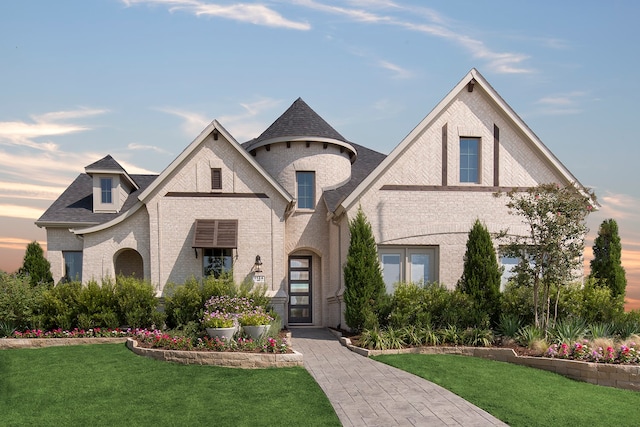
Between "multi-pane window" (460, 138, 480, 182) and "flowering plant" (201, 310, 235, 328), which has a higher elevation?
"multi-pane window" (460, 138, 480, 182)

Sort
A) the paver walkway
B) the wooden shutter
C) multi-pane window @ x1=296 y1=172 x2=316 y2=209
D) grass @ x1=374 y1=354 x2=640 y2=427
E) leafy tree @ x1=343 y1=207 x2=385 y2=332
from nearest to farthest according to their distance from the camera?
the paver walkway < grass @ x1=374 y1=354 x2=640 y2=427 < leafy tree @ x1=343 y1=207 x2=385 y2=332 < the wooden shutter < multi-pane window @ x1=296 y1=172 x2=316 y2=209

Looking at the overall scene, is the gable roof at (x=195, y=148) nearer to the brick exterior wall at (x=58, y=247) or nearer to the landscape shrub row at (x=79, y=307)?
the landscape shrub row at (x=79, y=307)

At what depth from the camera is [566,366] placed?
509 inches

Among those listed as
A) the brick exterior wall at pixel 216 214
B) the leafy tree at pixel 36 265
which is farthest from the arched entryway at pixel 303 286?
the leafy tree at pixel 36 265

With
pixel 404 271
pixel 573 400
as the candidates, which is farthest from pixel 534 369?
pixel 404 271

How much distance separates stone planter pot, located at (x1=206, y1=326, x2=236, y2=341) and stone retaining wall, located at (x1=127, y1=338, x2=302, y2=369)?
2.82ft

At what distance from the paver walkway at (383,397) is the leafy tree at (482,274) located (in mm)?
4694

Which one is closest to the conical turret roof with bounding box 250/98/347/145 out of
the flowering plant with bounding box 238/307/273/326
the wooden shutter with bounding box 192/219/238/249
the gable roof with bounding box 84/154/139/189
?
the wooden shutter with bounding box 192/219/238/249

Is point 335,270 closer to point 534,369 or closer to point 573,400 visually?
point 534,369

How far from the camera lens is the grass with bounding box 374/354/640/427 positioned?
9.40 m

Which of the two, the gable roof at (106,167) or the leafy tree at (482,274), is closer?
the leafy tree at (482,274)

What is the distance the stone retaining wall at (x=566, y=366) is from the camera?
40.7ft

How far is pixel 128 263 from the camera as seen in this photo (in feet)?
70.3

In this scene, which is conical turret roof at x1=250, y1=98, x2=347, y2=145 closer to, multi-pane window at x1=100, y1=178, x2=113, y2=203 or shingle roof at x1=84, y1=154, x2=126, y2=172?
shingle roof at x1=84, y1=154, x2=126, y2=172
